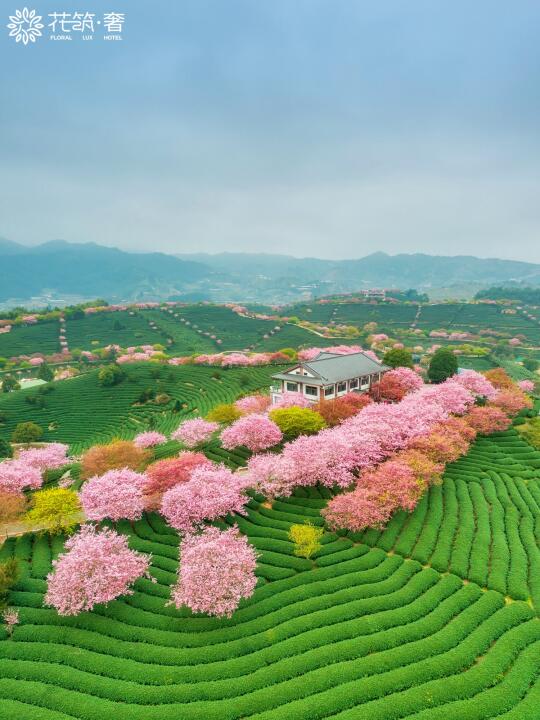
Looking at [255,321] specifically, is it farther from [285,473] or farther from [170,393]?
[285,473]

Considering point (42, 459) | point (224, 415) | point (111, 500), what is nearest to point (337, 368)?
point (224, 415)

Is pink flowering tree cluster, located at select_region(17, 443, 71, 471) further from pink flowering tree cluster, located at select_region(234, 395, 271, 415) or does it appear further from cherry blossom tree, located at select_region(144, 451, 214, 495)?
pink flowering tree cluster, located at select_region(234, 395, 271, 415)

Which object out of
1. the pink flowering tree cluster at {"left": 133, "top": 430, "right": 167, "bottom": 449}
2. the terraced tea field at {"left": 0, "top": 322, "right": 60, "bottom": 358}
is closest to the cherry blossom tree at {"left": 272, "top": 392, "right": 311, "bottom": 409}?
the pink flowering tree cluster at {"left": 133, "top": 430, "right": 167, "bottom": 449}

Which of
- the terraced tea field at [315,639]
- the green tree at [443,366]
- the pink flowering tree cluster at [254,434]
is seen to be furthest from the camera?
the green tree at [443,366]

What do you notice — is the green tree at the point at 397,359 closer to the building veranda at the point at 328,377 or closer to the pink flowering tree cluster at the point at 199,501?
the building veranda at the point at 328,377

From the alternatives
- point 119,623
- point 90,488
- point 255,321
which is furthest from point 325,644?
point 255,321

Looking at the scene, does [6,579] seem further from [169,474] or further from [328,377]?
[328,377]

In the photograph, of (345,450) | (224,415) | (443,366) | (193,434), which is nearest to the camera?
(345,450)

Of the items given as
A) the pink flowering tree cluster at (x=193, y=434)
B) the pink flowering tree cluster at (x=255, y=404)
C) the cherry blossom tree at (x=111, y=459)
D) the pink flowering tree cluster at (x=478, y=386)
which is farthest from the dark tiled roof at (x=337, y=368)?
the cherry blossom tree at (x=111, y=459)
